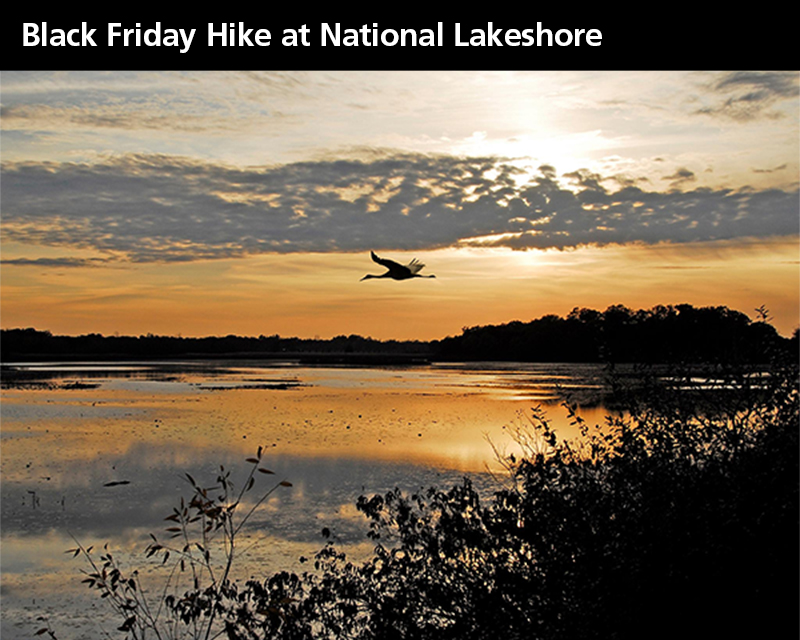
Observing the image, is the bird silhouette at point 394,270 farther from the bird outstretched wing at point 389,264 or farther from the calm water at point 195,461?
the calm water at point 195,461

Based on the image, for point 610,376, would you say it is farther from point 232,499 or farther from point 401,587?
point 232,499

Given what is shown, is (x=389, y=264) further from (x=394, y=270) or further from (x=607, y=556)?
(x=607, y=556)

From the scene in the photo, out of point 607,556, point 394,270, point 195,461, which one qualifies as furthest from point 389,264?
point 195,461

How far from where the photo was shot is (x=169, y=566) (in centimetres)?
892

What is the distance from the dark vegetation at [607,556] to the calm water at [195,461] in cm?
109

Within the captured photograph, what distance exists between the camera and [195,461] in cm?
1508

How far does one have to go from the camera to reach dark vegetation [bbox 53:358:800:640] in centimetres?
551

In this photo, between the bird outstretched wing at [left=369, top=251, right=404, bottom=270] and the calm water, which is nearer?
the bird outstretched wing at [left=369, top=251, right=404, bottom=270]

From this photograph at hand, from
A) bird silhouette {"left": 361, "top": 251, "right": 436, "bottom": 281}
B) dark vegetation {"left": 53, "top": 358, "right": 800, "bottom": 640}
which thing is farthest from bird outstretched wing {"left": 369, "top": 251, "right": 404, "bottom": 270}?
dark vegetation {"left": 53, "top": 358, "right": 800, "bottom": 640}

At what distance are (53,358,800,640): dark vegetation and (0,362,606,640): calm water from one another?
3.59 ft

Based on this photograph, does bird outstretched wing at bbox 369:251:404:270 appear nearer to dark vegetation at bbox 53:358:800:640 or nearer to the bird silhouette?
the bird silhouette

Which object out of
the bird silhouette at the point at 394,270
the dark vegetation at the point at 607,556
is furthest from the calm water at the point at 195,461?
the bird silhouette at the point at 394,270

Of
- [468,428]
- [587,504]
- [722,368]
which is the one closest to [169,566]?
[587,504]
